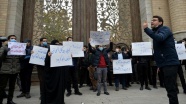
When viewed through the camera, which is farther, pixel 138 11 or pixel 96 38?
pixel 138 11

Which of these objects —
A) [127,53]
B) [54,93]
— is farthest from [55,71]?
[127,53]

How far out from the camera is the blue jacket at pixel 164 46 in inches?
115

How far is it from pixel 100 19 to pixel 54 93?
5.34m

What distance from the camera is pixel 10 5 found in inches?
299

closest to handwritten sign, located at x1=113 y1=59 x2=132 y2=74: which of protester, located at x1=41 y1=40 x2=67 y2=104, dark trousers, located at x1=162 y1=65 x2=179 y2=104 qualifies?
protester, located at x1=41 y1=40 x2=67 y2=104

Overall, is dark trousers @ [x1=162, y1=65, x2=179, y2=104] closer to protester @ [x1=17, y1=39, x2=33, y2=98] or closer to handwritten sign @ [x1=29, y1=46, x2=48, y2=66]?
handwritten sign @ [x1=29, y1=46, x2=48, y2=66]

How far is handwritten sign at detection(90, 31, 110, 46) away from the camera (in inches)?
225

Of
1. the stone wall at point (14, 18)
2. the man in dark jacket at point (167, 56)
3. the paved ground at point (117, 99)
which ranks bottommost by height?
the paved ground at point (117, 99)

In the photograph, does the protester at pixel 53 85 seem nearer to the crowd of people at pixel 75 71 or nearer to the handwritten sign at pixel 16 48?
the crowd of people at pixel 75 71

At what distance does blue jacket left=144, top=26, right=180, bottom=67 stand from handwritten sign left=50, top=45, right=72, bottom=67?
223cm

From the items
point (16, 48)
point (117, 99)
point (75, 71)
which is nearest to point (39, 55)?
point (16, 48)

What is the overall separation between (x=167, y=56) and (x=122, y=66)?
3.72 meters

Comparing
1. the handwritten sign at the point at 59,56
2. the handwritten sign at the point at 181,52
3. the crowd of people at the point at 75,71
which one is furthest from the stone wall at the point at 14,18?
the handwritten sign at the point at 181,52

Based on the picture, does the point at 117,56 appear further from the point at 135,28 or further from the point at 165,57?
the point at 165,57
